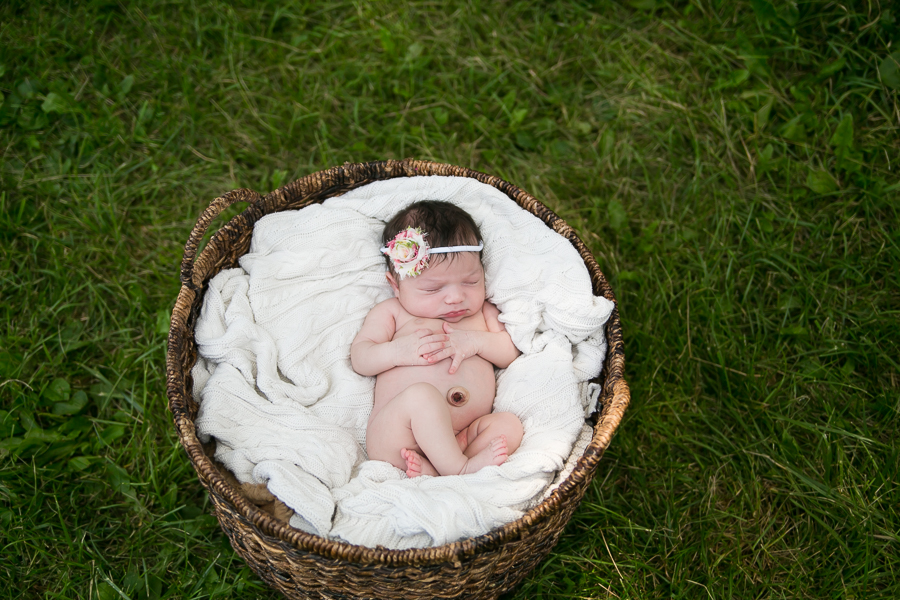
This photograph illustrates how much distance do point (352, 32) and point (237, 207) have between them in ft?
4.00

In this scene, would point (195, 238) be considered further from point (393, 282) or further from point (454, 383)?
point (454, 383)

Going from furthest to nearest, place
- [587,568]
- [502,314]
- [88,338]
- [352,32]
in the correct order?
[352,32] → [88,338] → [502,314] → [587,568]

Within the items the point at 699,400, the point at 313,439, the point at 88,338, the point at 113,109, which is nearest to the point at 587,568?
the point at 699,400

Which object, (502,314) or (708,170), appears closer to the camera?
(502,314)

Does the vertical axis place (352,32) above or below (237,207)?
above

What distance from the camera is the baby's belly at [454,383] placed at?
2.58 meters

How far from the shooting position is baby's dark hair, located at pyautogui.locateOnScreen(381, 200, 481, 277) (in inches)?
103

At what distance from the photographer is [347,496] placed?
227 cm

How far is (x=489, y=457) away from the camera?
2.36 m

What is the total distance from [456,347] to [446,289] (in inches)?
8.9

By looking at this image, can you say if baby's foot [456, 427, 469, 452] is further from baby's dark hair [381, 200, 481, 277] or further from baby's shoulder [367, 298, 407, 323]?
baby's dark hair [381, 200, 481, 277]

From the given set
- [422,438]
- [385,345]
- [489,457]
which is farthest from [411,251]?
[489,457]

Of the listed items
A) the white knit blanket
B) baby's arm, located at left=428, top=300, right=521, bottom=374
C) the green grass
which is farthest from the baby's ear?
the green grass

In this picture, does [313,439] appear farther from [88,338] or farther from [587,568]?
[88,338]
